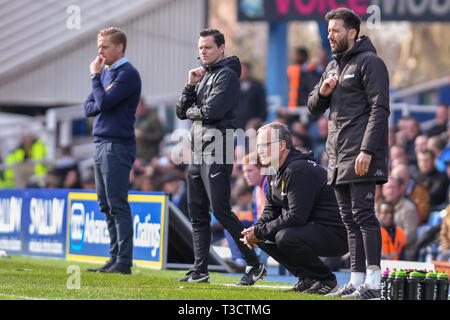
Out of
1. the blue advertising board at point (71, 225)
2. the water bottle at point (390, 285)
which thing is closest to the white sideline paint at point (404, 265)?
the blue advertising board at point (71, 225)

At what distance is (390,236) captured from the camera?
1190 cm

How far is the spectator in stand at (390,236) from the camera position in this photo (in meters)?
11.8

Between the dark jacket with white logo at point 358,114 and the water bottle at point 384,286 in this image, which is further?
the dark jacket with white logo at point 358,114

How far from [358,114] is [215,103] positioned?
5.03ft

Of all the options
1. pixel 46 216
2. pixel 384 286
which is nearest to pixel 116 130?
pixel 384 286

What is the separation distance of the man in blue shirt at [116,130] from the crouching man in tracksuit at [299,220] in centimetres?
191

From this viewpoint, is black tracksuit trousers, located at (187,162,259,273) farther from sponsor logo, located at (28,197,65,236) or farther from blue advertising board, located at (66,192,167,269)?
sponsor logo, located at (28,197,65,236)

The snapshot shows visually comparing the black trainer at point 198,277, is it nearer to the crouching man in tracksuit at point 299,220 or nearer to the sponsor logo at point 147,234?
the crouching man in tracksuit at point 299,220

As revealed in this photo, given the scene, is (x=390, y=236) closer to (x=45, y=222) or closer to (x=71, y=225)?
(x=71, y=225)

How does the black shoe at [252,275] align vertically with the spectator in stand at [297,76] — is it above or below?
below

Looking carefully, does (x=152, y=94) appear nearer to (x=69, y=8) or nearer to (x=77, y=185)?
(x=69, y=8)

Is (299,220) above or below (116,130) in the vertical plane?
below

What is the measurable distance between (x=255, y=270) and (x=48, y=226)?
5.05 meters
